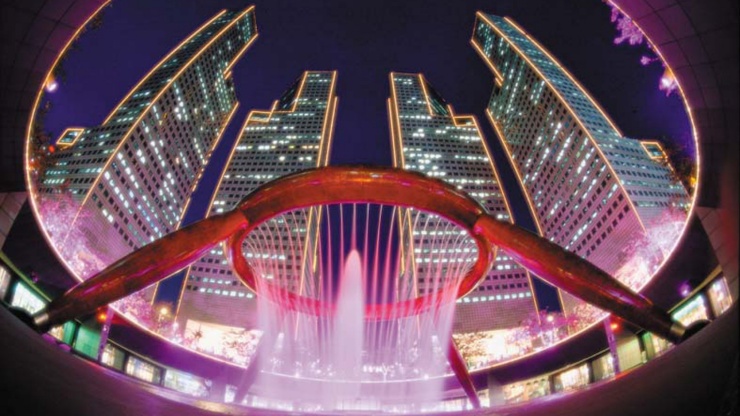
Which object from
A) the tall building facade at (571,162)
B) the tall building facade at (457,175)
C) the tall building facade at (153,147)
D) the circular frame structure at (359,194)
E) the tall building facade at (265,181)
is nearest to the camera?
the circular frame structure at (359,194)

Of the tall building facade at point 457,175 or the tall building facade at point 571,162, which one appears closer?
the tall building facade at point 571,162

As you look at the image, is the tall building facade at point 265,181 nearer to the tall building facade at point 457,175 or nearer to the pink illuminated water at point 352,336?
the pink illuminated water at point 352,336

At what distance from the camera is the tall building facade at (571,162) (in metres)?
83.7

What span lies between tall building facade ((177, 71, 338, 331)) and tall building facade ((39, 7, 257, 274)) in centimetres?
1110

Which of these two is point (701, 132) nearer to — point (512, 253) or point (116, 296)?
point (512, 253)

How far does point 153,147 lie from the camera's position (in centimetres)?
9875

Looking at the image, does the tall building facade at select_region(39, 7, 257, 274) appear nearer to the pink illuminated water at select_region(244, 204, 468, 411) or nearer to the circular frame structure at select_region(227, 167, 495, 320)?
the pink illuminated water at select_region(244, 204, 468, 411)

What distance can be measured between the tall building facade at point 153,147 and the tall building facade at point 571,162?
3039 inches

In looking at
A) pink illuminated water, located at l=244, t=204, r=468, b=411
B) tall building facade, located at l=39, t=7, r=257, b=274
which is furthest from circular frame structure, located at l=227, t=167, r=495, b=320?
tall building facade, located at l=39, t=7, r=257, b=274

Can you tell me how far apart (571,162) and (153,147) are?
95.0 m

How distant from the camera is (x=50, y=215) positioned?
31.7 m

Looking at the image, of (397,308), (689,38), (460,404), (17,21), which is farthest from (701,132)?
(460,404)

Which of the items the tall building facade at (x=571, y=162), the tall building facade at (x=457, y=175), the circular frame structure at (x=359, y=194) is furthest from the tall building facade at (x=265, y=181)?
the circular frame structure at (x=359, y=194)

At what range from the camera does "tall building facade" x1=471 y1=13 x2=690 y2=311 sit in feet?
275
